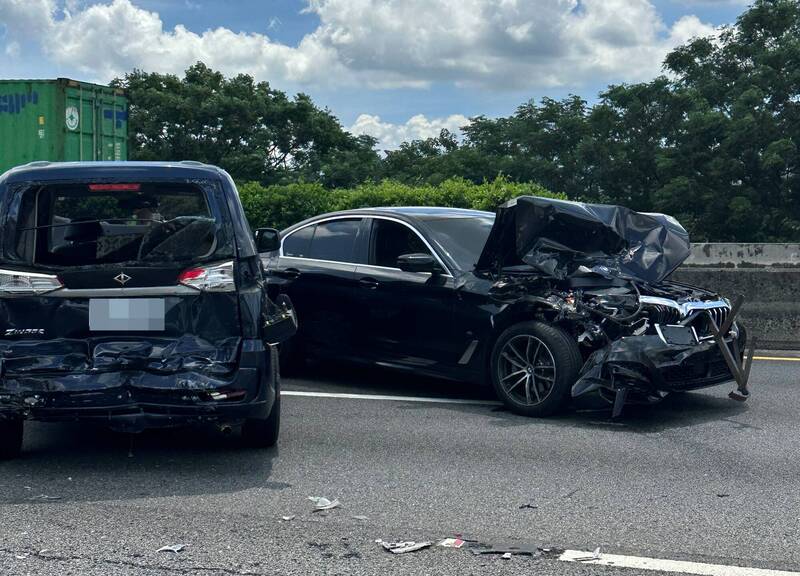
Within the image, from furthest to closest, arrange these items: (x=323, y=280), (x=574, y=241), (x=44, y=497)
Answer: (x=323, y=280), (x=574, y=241), (x=44, y=497)

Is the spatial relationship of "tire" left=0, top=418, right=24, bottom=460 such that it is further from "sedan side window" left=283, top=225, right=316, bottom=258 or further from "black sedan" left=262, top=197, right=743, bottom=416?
"sedan side window" left=283, top=225, right=316, bottom=258

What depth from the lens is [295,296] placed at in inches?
359

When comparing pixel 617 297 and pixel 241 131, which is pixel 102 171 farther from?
pixel 241 131

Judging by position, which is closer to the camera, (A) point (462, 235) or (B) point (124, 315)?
(B) point (124, 315)

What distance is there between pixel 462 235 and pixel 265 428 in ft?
9.49

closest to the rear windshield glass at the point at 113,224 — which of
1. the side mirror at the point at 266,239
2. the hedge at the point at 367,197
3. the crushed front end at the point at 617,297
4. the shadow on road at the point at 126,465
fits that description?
the side mirror at the point at 266,239

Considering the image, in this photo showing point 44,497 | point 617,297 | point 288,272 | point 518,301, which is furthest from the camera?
point 288,272

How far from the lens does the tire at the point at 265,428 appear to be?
6375 mm

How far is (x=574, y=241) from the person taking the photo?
316 inches

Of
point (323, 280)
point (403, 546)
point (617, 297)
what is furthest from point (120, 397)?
point (617, 297)

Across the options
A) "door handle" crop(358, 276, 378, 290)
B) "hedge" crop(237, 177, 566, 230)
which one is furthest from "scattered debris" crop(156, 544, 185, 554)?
"hedge" crop(237, 177, 566, 230)

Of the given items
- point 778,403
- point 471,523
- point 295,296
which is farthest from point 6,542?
point 778,403

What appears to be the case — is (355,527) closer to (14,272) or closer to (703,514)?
(703,514)

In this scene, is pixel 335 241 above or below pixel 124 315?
above
